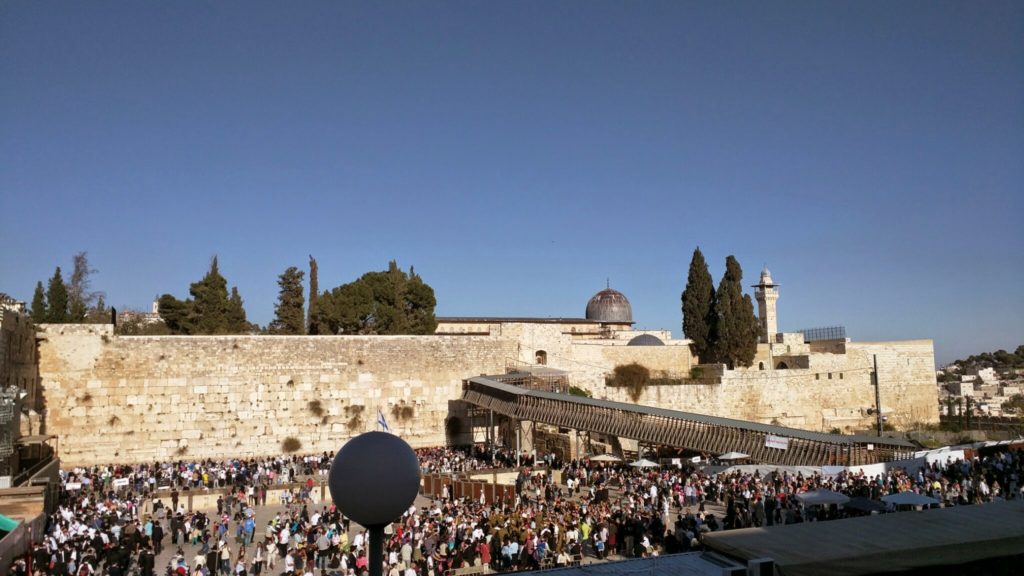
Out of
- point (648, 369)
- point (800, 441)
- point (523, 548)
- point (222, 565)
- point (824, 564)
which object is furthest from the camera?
point (648, 369)

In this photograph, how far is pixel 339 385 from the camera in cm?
2675

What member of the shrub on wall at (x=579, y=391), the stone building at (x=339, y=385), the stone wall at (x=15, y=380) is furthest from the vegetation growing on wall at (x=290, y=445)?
the shrub on wall at (x=579, y=391)

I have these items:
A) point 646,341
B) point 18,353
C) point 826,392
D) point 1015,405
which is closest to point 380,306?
point 646,341

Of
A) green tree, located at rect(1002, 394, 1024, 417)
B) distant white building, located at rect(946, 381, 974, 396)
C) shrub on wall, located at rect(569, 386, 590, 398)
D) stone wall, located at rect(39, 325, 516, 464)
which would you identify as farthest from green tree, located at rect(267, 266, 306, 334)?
distant white building, located at rect(946, 381, 974, 396)

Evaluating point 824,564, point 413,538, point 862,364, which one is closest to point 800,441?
point 413,538

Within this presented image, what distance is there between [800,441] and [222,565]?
12680 mm

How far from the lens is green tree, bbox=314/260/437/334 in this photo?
33094 mm

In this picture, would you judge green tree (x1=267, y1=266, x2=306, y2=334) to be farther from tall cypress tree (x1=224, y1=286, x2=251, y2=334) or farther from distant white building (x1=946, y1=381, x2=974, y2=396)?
distant white building (x1=946, y1=381, x2=974, y2=396)

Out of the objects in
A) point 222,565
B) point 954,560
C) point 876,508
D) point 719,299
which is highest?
point 719,299

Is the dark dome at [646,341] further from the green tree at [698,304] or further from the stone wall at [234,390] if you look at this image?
the stone wall at [234,390]

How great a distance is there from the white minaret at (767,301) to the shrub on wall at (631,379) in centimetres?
1293

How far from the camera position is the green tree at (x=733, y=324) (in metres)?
34.8

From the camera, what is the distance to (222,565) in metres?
11.7

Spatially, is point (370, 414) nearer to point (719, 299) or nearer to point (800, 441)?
point (800, 441)
